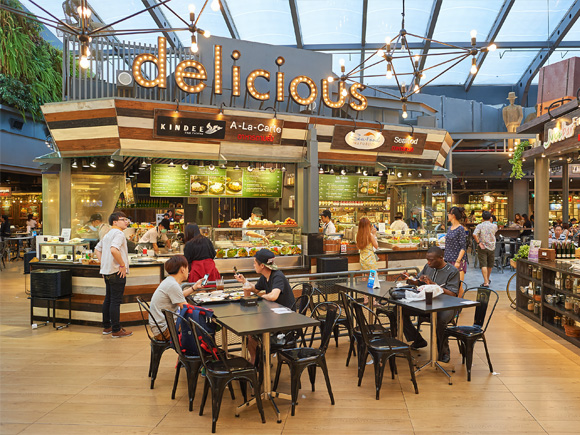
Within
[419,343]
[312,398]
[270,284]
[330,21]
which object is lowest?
[312,398]

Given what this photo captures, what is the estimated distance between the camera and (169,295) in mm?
4488

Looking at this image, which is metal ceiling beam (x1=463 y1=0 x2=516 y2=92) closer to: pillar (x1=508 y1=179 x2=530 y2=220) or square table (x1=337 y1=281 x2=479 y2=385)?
pillar (x1=508 y1=179 x2=530 y2=220)

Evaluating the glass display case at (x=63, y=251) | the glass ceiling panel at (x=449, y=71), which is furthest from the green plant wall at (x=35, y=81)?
the glass ceiling panel at (x=449, y=71)

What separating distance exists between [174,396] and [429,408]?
234cm

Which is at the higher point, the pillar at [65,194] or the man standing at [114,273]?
the pillar at [65,194]

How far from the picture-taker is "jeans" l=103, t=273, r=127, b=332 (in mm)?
6398

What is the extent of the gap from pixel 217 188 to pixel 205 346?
669cm

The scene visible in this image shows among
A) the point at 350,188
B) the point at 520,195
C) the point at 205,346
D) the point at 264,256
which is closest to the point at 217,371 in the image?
the point at 205,346

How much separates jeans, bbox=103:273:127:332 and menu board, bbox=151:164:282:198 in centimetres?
364

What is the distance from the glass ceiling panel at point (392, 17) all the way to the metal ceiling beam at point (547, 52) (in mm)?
4566

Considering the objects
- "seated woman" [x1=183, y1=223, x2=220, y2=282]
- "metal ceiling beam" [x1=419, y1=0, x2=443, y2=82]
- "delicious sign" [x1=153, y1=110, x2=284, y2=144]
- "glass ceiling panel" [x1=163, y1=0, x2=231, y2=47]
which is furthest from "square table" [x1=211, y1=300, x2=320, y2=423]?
"metal ceiling beam" [x1=419, y1=0, x2=443, y2=82]

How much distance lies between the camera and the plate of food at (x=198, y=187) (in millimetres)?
10113

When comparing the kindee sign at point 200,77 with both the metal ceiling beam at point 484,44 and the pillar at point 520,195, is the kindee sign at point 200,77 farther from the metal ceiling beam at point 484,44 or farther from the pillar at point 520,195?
the pillar at point 520,195

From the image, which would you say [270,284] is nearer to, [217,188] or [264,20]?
[217,188]
